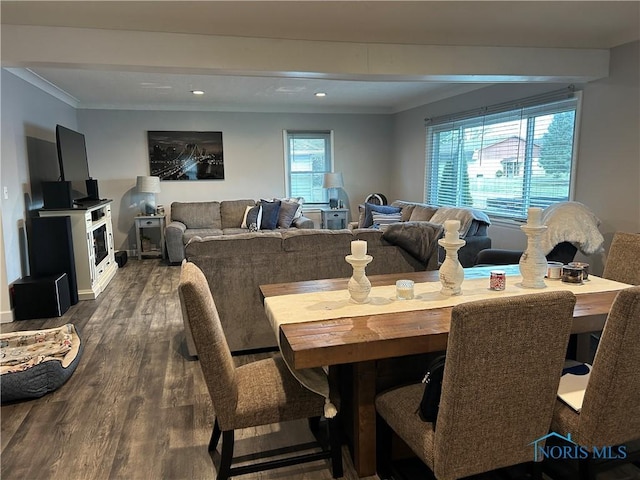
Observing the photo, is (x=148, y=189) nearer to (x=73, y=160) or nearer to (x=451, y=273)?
(x=73, y=160)

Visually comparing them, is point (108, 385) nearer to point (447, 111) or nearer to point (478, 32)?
point (478, 32)

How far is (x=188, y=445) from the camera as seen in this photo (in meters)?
2.12

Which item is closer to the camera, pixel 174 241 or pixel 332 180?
pixel 174 241

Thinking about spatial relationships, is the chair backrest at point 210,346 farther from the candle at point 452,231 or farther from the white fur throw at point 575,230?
the white fur throw at point 575,230

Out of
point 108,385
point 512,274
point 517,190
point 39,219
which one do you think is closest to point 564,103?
point 517,190

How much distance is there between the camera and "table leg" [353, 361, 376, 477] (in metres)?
1.80

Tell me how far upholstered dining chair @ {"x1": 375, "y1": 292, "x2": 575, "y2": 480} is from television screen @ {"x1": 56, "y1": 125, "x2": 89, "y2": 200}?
457cm

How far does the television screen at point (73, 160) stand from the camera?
14.8 feet

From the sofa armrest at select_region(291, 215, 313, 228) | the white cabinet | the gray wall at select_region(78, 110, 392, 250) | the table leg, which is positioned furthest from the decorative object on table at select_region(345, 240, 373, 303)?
the gray wall at select_region(78, 110, 392, 250)

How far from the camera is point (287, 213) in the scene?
6.46 m

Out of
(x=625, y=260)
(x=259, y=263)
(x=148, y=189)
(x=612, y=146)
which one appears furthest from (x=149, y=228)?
(x=625, y=260)

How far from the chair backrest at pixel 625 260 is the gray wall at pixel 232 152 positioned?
5.33 m

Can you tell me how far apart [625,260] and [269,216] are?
4727mm

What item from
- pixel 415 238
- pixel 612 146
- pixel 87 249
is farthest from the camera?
pixel 87 249
